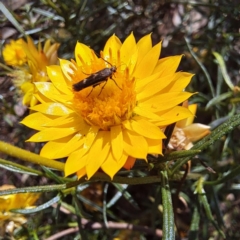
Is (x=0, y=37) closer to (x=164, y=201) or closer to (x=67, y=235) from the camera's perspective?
(x=67, y=235)

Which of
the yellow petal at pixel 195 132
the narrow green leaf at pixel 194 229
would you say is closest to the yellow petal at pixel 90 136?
the yellow petal at pixel 195 132

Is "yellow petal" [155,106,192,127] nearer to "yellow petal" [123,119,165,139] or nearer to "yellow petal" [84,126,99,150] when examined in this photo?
"yellow petal" [123,119,165,139]

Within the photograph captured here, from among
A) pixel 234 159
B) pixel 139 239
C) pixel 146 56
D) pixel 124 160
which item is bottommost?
pixel 139 239

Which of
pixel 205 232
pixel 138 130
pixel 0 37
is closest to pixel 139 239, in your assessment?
pixel 205 232

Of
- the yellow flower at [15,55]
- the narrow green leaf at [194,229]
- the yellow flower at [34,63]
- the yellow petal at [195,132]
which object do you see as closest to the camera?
the yellow petal at [195,132]

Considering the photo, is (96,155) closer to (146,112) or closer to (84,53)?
(146,112)

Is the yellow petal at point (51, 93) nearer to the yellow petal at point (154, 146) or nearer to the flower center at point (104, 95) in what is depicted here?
the flower center at point (104, 95)
